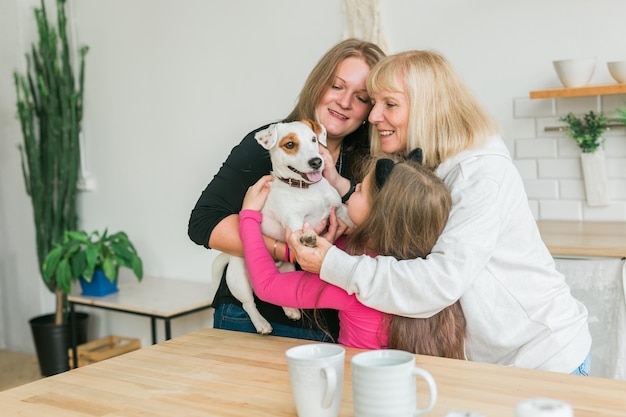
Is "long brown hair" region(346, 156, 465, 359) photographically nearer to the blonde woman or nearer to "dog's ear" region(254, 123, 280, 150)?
the blonde woman

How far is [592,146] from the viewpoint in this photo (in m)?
2.91

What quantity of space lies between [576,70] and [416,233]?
167cm

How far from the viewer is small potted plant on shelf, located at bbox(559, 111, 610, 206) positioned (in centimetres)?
290

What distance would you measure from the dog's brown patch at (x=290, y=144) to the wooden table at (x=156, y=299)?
71.5 inches

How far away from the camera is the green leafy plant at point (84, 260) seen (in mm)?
3834

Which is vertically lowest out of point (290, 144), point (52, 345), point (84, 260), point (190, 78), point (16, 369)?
point (16, 369)

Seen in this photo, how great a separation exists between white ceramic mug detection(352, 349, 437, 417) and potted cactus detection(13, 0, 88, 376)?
354cm

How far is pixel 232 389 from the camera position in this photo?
3.90 feet

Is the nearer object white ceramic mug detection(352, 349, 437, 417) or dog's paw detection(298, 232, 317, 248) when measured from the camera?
white ceramic mug detection(352, 349, 437, 417)

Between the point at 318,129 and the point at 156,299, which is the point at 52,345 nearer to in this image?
the point at 156,299

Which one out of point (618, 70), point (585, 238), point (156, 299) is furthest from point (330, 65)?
point (156, 299)

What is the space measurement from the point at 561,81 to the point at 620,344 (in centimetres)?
106

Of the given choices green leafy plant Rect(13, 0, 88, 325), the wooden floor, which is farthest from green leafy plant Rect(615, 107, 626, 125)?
the wooden floor

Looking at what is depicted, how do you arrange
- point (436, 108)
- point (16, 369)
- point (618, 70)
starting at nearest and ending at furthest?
point (436, 108), point (618, 70), point (16, 369)
